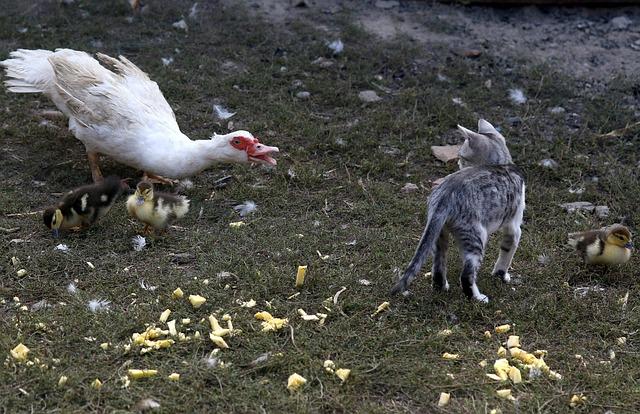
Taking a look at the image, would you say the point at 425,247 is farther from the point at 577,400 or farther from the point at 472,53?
the point at 472,53

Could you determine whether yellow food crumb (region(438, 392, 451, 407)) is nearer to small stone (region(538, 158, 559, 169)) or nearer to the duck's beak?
the duck's beak

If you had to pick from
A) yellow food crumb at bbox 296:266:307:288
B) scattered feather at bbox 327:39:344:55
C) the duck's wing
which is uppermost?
the duck's wing

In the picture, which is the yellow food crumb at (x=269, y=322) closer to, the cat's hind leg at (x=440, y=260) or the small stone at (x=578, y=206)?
the cat's hind leg at (x=440, y=260)

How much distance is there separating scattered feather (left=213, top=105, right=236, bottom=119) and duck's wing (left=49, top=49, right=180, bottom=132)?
0.90 m

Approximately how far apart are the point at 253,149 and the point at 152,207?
3.70 ft

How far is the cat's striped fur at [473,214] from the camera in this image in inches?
189

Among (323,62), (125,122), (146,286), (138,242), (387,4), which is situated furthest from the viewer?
(387,4)

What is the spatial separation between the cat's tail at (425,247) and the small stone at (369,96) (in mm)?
3512

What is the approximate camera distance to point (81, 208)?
5645 mm

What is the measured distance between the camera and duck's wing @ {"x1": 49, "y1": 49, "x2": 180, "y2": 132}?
21.5ft

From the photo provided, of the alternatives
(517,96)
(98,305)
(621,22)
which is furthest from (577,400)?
(621,22)

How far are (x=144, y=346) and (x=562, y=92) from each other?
552cm

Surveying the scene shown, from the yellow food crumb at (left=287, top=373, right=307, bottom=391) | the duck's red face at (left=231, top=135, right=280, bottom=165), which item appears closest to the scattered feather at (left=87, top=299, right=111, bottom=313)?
the yellow food crumb at (left=287, top=373, right=307, bottom=391)

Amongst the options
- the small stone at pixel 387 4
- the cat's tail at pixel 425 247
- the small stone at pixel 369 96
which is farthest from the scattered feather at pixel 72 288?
the small stone at pixel 387 4
